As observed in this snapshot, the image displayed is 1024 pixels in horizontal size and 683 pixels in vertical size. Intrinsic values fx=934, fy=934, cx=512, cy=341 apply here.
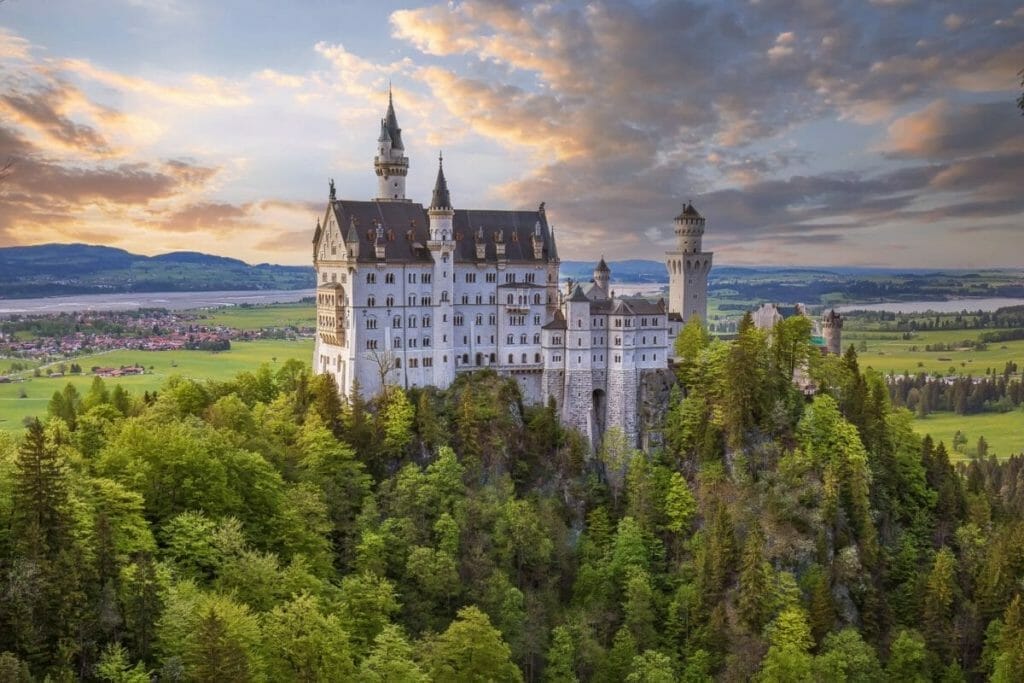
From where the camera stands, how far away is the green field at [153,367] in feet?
377

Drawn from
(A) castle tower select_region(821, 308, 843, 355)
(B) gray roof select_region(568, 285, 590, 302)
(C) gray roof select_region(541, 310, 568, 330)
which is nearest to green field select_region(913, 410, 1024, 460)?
(A) castle tower select_region(821, 308, 843, 355)

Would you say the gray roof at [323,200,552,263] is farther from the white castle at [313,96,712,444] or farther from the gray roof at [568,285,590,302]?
the gray roof at [568,285,590,302]

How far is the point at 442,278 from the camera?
91500 mm

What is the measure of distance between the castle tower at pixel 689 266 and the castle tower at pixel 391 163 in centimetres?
3171

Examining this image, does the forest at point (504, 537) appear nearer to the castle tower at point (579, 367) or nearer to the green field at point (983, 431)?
the castle tower at point (579, 367)

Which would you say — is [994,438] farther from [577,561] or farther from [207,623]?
[207,623]

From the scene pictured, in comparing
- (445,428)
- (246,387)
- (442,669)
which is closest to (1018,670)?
(442,669)

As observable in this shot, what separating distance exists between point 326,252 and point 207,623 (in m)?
53.5

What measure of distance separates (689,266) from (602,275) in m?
13.3

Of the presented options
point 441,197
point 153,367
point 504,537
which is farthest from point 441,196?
point 153,367

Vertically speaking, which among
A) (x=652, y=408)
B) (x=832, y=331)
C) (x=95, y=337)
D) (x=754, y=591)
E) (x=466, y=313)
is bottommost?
(x=754, y=591)

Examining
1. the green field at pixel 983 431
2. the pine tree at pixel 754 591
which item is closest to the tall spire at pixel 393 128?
the pine tree at pixel 754 591

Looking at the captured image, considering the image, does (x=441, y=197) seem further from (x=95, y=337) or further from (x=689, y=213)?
(x=95, y=337)

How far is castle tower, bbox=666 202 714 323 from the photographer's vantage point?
106m
